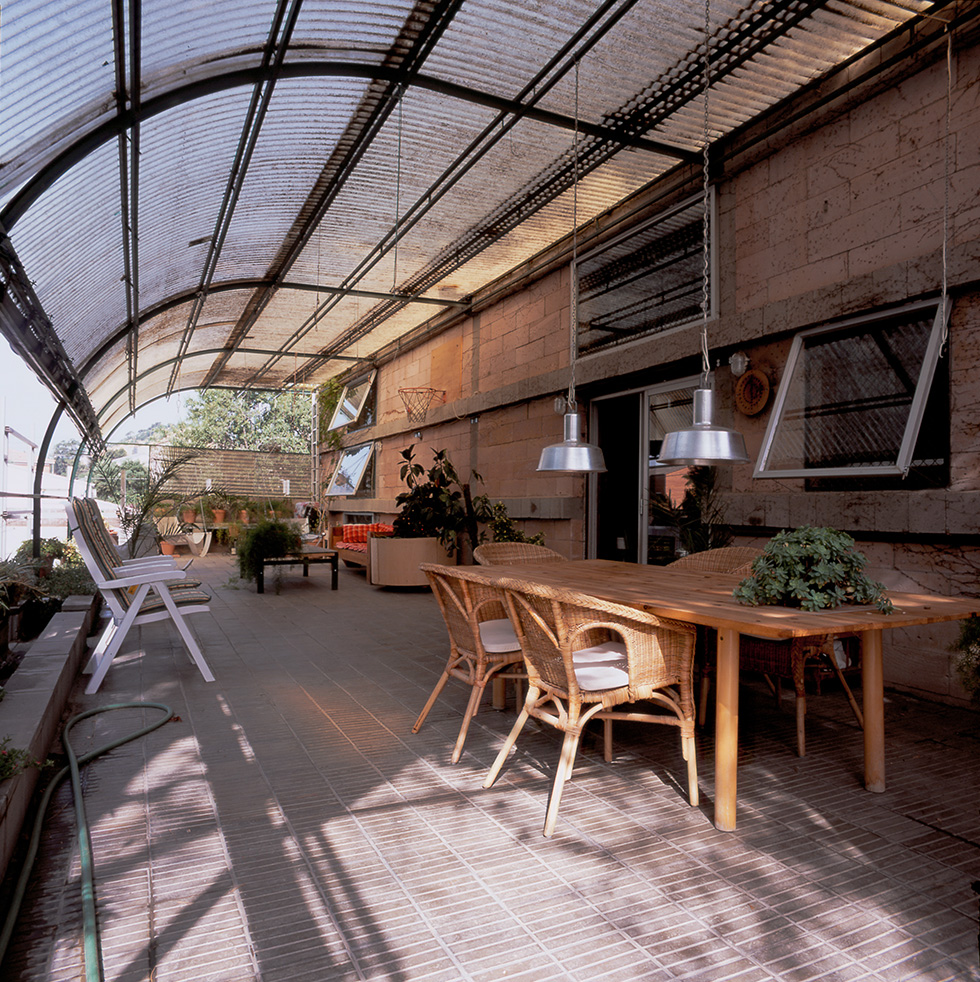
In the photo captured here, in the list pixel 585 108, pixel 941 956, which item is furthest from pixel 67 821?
pixel 585 108

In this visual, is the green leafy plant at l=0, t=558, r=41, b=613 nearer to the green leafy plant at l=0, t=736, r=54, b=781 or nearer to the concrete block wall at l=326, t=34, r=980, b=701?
the green leafy plant at l=0, t=736, r=54, b=781

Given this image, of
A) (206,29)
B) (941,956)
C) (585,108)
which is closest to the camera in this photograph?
(941,956)

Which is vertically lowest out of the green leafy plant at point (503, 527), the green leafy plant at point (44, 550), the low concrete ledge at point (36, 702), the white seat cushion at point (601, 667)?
the low concrete ledge at point (36, 702)

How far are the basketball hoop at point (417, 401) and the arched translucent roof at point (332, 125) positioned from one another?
3.01m

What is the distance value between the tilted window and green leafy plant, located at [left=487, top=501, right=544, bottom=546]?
227cm

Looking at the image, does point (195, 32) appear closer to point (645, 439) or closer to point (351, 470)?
point (645, 439)

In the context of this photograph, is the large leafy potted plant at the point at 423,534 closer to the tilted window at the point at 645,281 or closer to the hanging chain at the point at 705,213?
the tilted window at the point at 645,281

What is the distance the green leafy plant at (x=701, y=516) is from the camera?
199 inches

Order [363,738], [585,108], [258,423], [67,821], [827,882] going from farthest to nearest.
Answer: [258,423]
[585,108]
[363,738]
[67,821]
[827,882]

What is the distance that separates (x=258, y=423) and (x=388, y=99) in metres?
27.3

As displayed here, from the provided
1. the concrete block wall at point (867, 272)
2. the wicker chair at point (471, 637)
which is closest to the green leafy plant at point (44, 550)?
the wicker chair at point (471, 637)

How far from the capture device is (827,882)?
2.06 m

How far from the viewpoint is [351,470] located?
590 inches

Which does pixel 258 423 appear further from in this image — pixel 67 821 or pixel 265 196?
pixel 67 821
